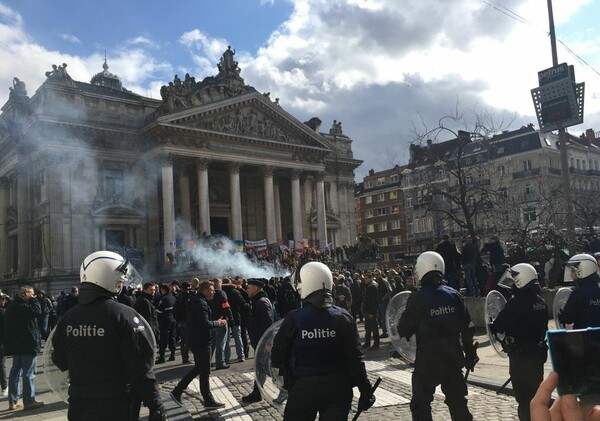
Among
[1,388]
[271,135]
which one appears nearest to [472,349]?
[1,388]

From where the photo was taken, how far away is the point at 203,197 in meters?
36.8

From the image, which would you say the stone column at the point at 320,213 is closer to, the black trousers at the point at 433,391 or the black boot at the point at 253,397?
the black boot at the point at 253,397

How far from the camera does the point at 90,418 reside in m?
3.67

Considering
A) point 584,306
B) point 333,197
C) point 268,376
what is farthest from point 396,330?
point 333,197

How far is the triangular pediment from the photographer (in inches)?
1433

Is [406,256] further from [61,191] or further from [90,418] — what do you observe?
[90,418]

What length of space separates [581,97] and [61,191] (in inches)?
1120

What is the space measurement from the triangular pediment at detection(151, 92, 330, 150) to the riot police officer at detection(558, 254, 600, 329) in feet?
103

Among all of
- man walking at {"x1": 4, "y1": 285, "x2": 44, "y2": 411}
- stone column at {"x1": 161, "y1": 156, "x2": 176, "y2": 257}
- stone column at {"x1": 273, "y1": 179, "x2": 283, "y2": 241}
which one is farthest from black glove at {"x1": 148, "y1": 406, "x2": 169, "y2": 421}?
stone column at {"x1": 273, "y1": 179, "x2": 283, "y2": 241}

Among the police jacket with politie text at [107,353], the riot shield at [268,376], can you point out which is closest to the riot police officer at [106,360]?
the police jacket with politie text at [107,353]

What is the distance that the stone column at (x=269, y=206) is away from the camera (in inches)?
1588

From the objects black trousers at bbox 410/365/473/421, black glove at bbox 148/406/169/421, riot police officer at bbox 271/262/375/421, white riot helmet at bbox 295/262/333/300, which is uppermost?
white riot helmet at bbox 295/262/333/300

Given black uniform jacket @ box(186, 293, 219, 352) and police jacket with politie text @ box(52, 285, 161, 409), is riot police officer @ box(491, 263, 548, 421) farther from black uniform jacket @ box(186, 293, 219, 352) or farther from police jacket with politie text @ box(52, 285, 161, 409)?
black uniform jacket @ box(186, 293, 219, 352)

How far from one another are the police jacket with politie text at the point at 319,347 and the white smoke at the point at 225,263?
26.8 m
